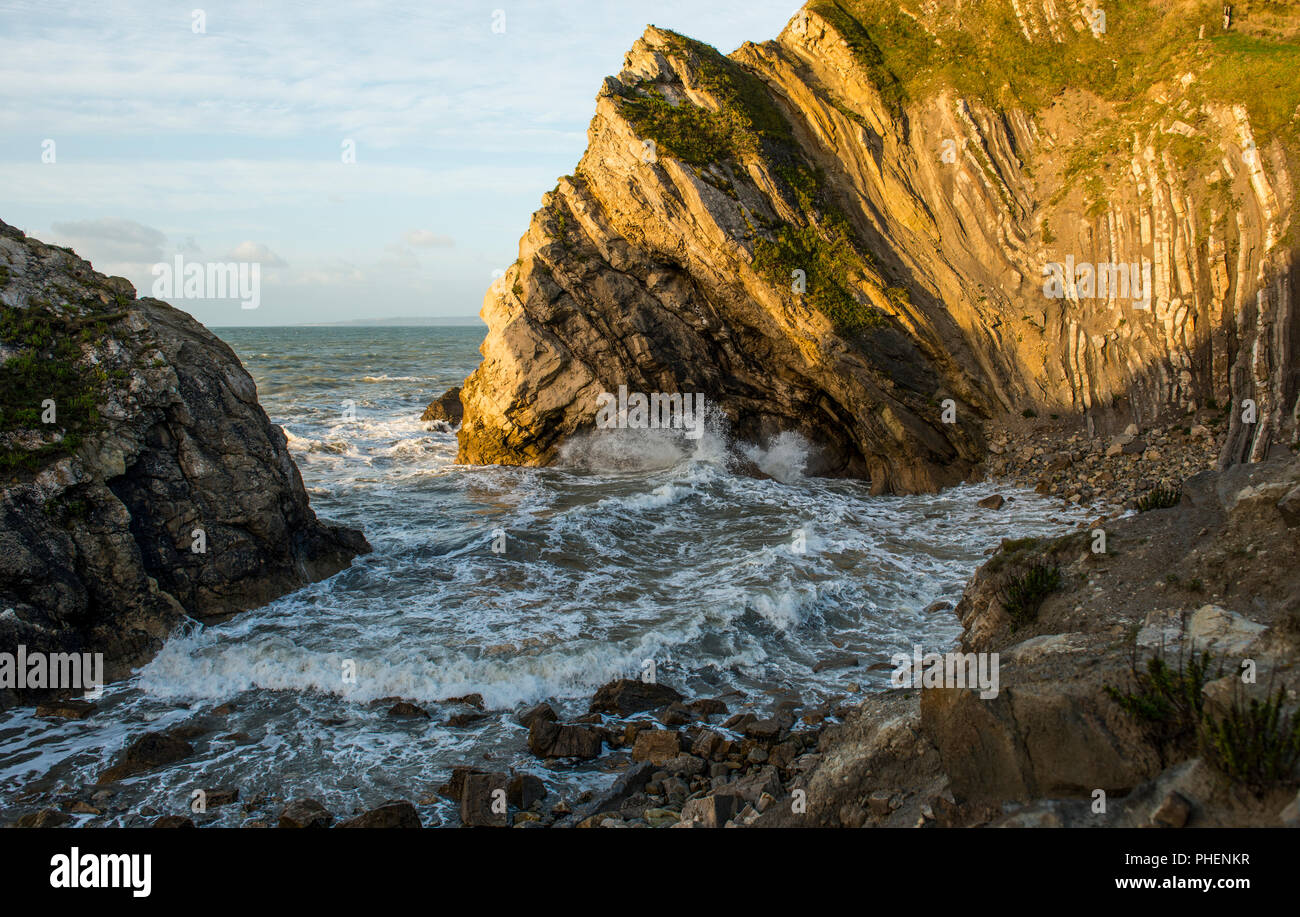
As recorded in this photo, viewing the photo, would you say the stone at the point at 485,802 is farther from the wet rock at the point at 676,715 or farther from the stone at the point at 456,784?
the wet rock at the point at 676,715

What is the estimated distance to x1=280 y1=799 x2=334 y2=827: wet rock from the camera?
8.83 m

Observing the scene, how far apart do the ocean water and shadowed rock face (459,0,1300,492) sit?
3.03m

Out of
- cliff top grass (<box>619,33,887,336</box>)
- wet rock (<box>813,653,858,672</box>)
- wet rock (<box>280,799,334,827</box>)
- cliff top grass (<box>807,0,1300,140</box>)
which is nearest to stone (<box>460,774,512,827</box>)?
wet rock (<box>280,799,334,827</box>)

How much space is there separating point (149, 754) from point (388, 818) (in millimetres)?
3979

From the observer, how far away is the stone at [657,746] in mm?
10242

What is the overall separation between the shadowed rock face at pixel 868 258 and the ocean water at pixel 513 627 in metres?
3.03

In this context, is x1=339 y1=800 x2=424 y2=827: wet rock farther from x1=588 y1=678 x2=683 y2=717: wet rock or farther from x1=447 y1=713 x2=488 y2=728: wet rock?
x1=588 y1=678 x2=683 y2=717: wet rock

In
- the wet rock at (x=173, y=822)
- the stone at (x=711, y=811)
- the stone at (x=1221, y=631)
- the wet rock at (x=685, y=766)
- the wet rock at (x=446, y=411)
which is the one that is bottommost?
the wet rock at (x=173, y=822)

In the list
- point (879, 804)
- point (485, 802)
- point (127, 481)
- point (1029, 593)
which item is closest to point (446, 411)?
point (127, 481)

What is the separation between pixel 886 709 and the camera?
888 centimetres

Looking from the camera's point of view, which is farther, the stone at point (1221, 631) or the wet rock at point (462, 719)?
the wet rock at point (462, 719)

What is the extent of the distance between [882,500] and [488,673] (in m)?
14.0


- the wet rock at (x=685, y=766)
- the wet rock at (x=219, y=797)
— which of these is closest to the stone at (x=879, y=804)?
the wet rock at (x=685, y=766)
